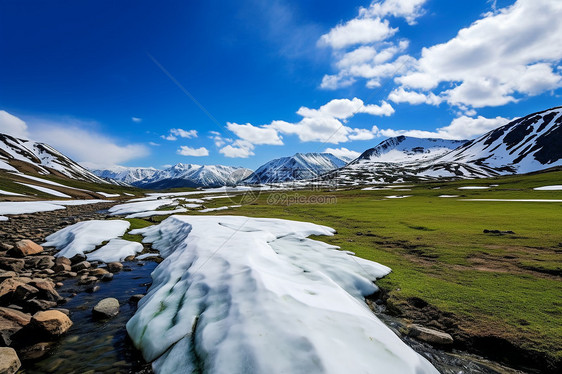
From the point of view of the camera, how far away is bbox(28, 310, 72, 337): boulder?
33.8 ft

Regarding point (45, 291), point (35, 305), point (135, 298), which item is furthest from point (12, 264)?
point (135, 298)

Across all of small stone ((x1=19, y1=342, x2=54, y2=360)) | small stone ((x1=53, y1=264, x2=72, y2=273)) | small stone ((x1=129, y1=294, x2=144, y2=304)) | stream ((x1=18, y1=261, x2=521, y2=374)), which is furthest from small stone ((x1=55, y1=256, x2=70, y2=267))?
small stone ((x1=19, y1=342, x2=54, y2=360))

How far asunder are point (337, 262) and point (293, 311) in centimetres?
777

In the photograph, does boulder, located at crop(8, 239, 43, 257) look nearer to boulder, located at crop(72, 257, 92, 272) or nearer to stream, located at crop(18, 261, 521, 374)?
boulder, located at crop(72, 257, 92, 272)

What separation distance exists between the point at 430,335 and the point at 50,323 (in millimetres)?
15536

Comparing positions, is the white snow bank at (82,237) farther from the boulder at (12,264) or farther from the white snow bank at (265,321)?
the white snow bank at (265,321)

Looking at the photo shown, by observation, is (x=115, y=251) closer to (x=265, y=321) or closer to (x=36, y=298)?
(x=36, y=298)

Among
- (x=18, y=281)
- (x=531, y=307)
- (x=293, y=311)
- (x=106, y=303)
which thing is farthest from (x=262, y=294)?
(x=18, y=281)

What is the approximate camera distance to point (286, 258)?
1683 centimetres

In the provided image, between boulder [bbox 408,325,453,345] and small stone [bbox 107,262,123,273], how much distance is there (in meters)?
19.8

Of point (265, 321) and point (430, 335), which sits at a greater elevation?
point (265, 321)

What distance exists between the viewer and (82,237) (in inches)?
981

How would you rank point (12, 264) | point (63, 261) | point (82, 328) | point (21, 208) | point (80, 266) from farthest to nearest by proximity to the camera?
1. point (21, 208)
2. point (63, 261)
3. point (80, 266)
4. point (12, 264)
5. point (82, 328)

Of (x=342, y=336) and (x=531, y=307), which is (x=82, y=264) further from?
(x=531, y=307)
